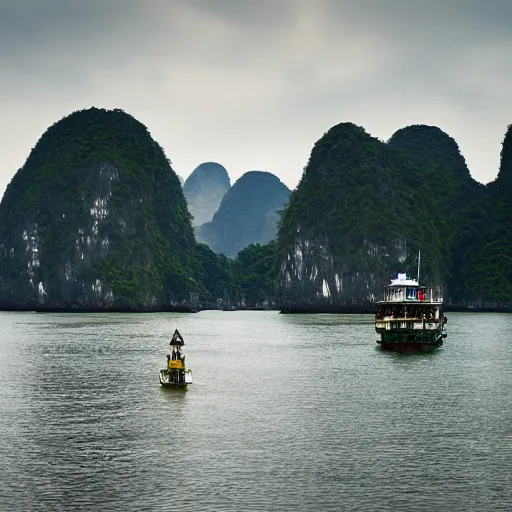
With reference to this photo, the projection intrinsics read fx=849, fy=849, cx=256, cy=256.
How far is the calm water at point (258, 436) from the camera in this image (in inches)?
970

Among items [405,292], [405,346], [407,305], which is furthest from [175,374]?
[405,292]

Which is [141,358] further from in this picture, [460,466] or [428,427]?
[460,466]

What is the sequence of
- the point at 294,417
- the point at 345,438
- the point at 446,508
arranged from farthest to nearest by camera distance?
the point at 294,417, the point at 345,438, the point at 446,508

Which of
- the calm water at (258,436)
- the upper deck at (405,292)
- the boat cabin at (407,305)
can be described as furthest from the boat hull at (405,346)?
the calm water at (258,436)

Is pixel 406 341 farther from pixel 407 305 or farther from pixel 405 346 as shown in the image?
pixel 407 305

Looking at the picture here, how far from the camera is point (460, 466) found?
2833 cm

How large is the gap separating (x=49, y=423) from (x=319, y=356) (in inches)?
1510

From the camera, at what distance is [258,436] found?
33625 millimetres

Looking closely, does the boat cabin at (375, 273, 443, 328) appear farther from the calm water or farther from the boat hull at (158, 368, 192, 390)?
the boat hull at (158, 368, 192, 390)

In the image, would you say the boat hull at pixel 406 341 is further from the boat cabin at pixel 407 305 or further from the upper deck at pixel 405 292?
the upper deck at pixel 405 292

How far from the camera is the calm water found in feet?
80.8

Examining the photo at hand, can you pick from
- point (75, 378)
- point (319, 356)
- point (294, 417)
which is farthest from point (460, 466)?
point (319, 356)

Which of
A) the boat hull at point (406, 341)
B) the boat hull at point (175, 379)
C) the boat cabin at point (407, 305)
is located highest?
the boat cabin at point (407, 305)

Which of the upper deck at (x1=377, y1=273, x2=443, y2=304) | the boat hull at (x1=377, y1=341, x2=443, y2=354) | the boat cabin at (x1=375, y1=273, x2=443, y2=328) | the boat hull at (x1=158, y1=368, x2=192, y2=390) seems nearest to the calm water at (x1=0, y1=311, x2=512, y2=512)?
the boat hull at (x1=158, y1=368, x2=192, y2=390)
